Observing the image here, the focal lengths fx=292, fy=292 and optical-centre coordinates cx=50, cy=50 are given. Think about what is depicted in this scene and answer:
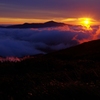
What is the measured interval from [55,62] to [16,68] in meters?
1.89

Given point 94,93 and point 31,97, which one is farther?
point 31,97

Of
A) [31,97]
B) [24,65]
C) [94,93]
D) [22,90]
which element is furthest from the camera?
[24,65]

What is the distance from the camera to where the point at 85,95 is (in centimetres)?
591

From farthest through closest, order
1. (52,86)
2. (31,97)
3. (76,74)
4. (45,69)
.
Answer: (45,69) < (76,74) < (52,86) < (31,97)

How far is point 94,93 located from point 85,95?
0.62 ft

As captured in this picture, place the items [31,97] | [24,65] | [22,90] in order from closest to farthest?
1. [31,97]
2. [22,90]
3. [24,65]

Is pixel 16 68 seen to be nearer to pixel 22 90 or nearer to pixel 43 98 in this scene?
pixel 22 90

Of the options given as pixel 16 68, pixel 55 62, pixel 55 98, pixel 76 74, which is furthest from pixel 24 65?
pixel 55 98

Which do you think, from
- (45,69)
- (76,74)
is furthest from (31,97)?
(45,69)

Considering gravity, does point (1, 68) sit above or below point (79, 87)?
below

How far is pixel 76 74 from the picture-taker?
383 inches

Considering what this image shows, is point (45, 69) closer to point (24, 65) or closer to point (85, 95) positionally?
point (24, 65)

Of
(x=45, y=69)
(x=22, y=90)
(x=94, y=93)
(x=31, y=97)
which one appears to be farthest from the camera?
(x=45, y=69)

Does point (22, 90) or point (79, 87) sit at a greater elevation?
point (79, 87)
